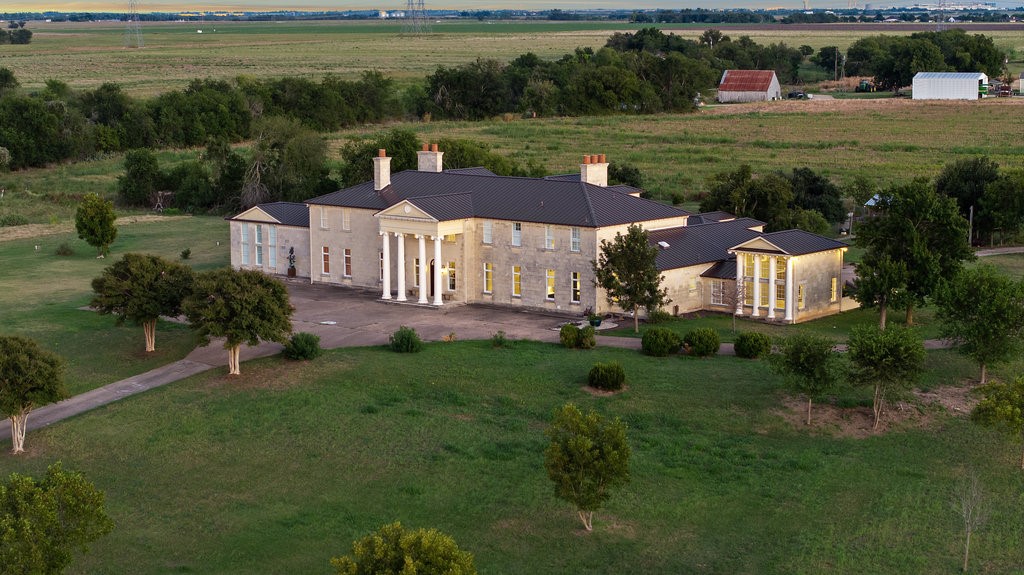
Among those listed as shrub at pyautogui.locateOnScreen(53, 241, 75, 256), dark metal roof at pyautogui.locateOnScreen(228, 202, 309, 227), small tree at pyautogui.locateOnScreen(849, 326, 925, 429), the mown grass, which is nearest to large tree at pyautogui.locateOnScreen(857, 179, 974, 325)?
small tree at pyautogui.locateOnScreen(849, 326, 925, 429)

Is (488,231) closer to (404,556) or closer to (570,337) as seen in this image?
(570,337)

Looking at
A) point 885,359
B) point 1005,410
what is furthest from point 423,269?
point 1005,410

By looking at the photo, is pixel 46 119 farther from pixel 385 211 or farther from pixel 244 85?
pixel 385 211

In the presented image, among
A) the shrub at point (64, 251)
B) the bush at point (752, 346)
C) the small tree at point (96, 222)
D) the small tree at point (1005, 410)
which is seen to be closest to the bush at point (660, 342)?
the bush at point (752, 346)

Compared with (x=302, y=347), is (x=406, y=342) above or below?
below

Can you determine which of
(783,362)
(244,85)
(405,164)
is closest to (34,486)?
(783,362)

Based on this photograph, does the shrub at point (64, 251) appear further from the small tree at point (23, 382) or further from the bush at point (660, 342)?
the bush at point (660, 342)
